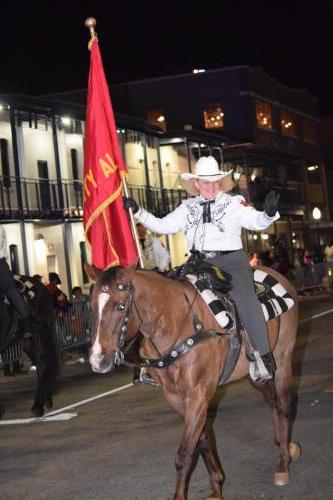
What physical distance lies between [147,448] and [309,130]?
55336 mm

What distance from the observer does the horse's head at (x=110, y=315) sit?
5926 mm

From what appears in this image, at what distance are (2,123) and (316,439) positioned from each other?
24.2 m

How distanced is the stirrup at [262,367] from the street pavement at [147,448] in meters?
0.79

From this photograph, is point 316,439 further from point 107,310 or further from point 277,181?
point 277,181

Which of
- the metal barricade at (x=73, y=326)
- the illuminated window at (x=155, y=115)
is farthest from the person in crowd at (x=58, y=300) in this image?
the illuminated window at (x=155, y=115)

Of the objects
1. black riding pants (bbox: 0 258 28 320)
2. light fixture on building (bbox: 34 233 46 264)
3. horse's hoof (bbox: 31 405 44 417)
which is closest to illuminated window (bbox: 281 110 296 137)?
light fixture on building (bbox: 34 233 46 264)

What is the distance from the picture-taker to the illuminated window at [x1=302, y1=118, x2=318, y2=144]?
61.0 meters

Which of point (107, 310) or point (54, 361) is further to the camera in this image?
point (54, 361)

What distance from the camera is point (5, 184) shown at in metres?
29.0

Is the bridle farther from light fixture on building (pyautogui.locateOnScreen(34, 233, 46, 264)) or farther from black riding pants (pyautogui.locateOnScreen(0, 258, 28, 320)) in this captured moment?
light fixture on building (pyautogui.locateOnScreen(34, 233, 46, 264))

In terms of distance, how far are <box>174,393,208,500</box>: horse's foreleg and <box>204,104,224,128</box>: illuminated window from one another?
45.6m

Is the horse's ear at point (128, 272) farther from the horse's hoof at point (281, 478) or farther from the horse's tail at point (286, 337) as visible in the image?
the horse's tail at point (286, 337)

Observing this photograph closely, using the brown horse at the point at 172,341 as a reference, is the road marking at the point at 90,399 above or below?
below

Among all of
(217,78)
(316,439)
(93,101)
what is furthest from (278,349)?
(217,78)
